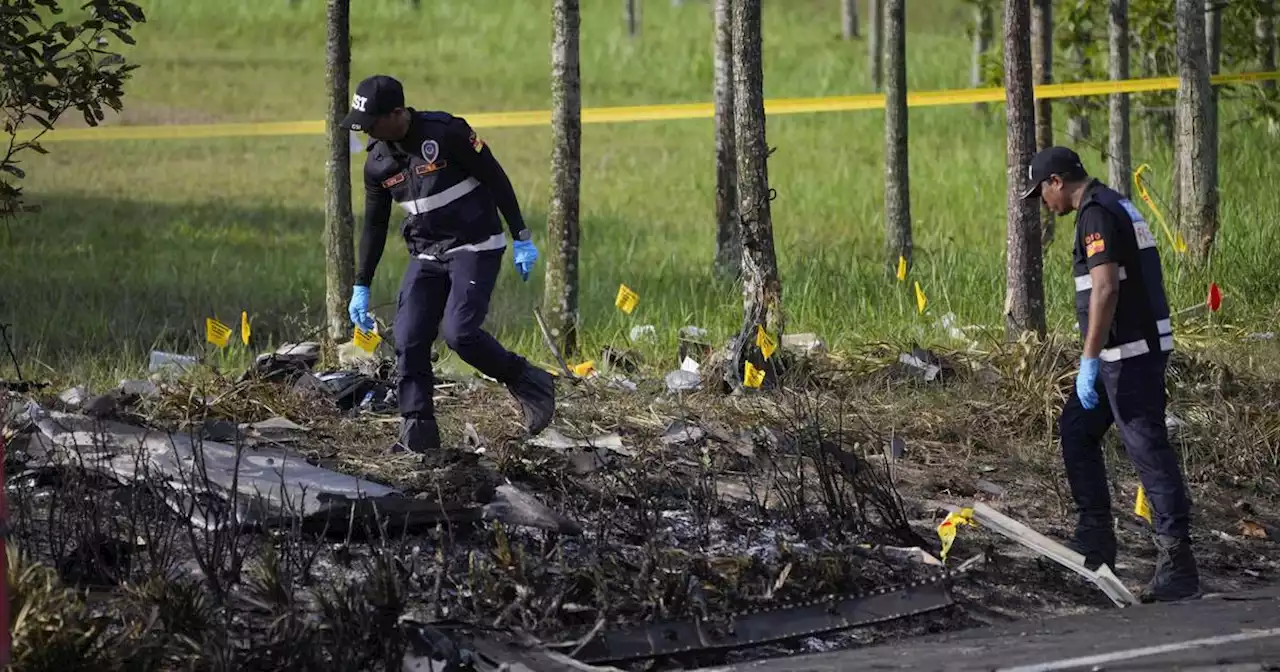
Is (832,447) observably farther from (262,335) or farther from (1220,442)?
(262,335)

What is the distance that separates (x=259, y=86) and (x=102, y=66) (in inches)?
1010

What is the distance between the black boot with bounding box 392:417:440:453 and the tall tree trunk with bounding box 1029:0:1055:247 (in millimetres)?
7668

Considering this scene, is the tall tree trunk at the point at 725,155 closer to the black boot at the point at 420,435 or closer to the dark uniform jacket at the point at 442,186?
the dark uniform jacket at the point at 442,186

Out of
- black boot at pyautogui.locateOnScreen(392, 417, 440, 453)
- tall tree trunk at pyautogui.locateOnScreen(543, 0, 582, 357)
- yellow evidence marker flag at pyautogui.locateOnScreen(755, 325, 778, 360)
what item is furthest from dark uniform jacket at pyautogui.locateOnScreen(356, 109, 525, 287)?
tall tree trunk at pyautogui.locateOnScreen(543, 0, 582, 357)

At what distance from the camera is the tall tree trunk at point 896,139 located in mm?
14516

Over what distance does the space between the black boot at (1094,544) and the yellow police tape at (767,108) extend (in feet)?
26.0

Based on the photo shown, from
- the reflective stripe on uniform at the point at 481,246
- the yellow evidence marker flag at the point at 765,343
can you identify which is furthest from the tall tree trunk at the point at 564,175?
the reflective stripe on uniform at the point at 481,246

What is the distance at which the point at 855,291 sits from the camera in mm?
13250

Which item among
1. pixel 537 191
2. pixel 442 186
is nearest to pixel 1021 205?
pixel 442 186

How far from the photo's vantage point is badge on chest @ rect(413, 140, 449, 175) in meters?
8.30

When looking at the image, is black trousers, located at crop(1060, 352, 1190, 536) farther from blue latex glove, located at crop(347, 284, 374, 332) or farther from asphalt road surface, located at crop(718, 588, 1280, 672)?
blue latex glove, located at crop(347, 284, 374, 332)

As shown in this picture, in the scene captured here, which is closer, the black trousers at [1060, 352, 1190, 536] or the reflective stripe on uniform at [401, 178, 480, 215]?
the black trousers at [1060, 352, 1190, 536]

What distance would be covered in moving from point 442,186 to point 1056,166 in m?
2.73

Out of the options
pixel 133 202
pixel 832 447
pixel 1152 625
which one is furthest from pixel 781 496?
pixel 133 202
